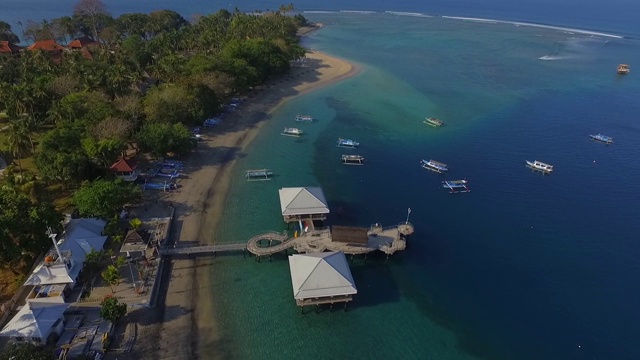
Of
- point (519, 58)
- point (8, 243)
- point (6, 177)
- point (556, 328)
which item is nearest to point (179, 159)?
point (6, 177)

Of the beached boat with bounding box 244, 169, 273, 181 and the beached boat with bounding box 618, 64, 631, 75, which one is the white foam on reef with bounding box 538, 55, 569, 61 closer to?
the beached boat with bounding box 618, 64, 631, 75

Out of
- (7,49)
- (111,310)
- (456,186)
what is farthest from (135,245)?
(7,49)

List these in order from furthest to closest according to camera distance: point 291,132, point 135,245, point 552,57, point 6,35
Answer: point 552,57 < point 6,35 < point 291,132 < point 135,245

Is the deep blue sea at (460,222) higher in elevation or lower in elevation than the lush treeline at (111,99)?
lower

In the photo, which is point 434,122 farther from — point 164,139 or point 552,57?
point 552,57

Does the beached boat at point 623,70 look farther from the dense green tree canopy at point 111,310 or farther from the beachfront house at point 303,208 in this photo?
the dense green tree canopy at point 111,310

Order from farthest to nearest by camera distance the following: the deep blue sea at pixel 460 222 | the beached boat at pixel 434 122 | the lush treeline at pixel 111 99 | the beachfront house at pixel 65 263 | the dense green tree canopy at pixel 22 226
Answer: the beached boat at pixel 434 122, the lush treeline at pixel 111 99, the deep blue sea at pixel 460 222, the beachfront house at pixel 65 263, the dense green tree canopy at pixel 22 226

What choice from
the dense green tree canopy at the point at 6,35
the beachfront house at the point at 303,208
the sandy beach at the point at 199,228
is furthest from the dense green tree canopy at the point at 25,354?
the dense green tree canopy at the point at 6,35
